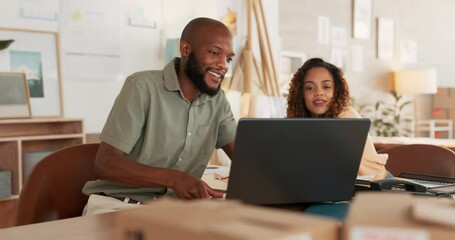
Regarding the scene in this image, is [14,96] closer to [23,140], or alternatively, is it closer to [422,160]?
[23,140]

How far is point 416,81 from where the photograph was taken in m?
7.65

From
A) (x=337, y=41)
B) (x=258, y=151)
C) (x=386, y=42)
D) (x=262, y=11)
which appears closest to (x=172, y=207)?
(x=258, y=151)

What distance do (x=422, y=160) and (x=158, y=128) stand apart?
3.77 ft

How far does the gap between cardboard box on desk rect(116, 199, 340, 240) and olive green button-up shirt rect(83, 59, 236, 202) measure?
126 cm

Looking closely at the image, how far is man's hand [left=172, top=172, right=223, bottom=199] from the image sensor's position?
4.94ft

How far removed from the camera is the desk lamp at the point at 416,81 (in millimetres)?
7496

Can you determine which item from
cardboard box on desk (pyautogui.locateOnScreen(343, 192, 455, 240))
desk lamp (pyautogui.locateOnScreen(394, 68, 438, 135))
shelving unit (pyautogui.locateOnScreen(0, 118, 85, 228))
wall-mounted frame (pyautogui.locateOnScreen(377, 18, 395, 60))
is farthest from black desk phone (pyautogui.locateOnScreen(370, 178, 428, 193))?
wall-mounted frame (pyautogui.locateOnScreen(377, 18, 395, 60))

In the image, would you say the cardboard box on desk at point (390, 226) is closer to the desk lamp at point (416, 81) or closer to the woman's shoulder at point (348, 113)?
the woman's shoulder at point (348, 113)

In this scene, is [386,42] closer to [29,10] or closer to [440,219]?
[29,10]

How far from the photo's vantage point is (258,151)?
4.10ft

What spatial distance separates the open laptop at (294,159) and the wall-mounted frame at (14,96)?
117 inches

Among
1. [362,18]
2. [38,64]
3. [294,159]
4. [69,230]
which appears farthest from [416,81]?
[69,230]

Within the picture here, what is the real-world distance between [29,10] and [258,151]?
3299 millimetres

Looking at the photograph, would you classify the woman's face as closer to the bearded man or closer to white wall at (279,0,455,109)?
the bearded man
